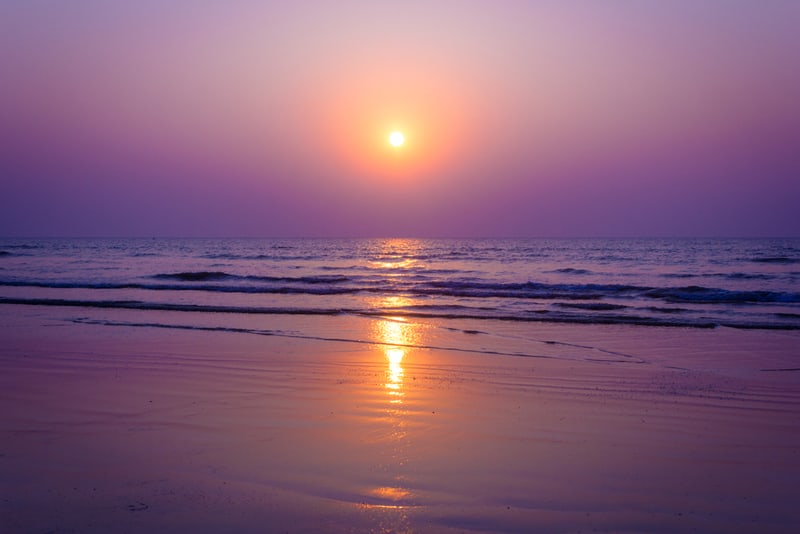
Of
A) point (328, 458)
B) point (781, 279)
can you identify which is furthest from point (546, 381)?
point (781, 279)

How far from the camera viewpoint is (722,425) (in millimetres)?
Answer: 6930

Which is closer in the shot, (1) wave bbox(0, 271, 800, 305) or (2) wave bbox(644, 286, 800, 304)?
(2) wave bbox(644, 286, 800, 304)

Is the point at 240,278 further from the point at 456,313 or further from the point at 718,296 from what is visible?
the point at 718,296

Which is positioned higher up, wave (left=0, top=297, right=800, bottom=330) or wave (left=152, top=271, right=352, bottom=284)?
wave (left=152, top=271, right=352, bottom=284)

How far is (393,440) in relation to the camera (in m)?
6.09

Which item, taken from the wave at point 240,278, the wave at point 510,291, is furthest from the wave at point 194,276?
the wave at point 510,291

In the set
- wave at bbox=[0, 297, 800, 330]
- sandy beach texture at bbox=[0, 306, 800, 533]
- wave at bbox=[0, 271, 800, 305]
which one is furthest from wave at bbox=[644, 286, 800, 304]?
sandy beach texture at bbox=[0, 306, 800, 533]

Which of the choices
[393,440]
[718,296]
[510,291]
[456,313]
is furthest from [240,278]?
[393,440]

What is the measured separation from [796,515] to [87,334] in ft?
42.5

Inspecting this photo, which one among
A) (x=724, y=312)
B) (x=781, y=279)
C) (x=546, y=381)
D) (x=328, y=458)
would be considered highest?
(x=781, y=279)

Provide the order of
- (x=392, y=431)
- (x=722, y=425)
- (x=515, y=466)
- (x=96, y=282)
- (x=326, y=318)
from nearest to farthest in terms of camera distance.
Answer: (x=515, y=466)
(x=392, y=431)
(x=722, y=425)
(x=326, y=318)
(x=96, y=282)

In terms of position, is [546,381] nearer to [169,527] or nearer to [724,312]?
[169,527]

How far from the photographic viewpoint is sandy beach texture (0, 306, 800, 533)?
14.8ft

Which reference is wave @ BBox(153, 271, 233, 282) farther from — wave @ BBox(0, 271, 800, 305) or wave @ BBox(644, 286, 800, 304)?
wave @ BBox(644, 286, 800, 304)
